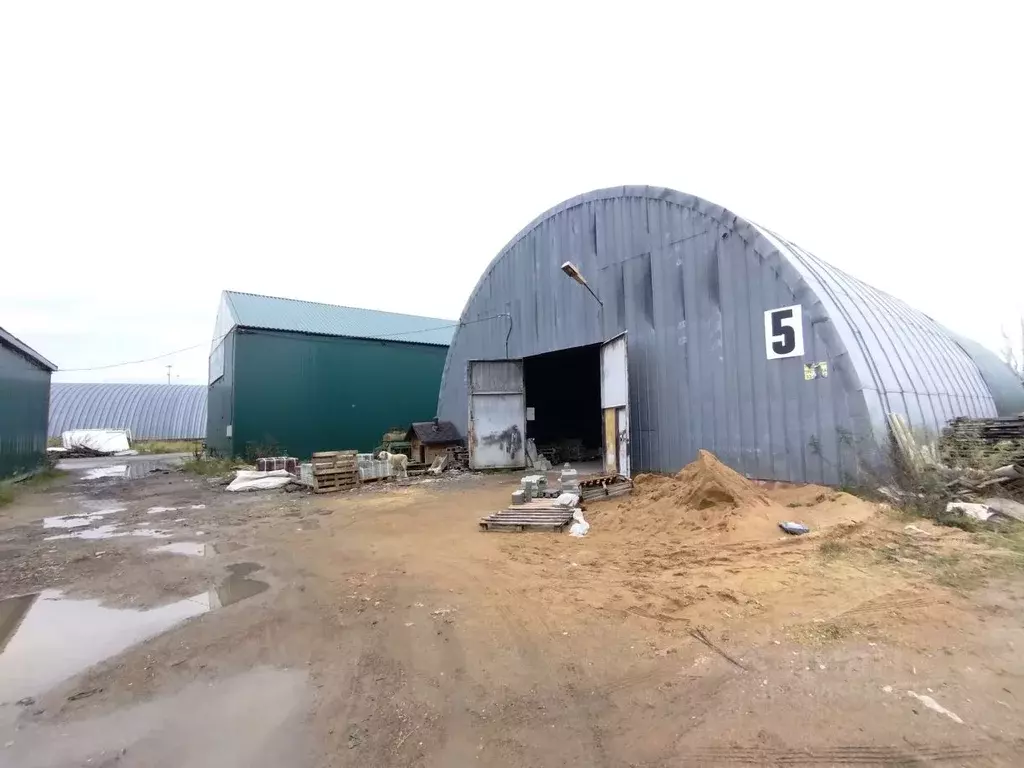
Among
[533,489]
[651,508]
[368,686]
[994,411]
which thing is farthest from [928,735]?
[994,411]

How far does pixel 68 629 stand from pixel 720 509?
25.9 ft

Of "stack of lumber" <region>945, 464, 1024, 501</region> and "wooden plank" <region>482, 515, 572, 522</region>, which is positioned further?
"wooden plank" <region>482, 515, 572, 522</region>

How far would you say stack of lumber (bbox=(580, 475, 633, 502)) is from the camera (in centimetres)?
1034

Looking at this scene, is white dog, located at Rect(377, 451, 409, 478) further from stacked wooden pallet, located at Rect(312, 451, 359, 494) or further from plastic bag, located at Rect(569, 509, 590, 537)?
plastic bag, located at Rect(569, 509, 590, 537)

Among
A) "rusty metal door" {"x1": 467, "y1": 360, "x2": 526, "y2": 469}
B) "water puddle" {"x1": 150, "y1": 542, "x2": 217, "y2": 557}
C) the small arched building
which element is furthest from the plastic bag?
"rusty metal door" {"x1": 467, "y1": 360, "x2": 526, "y2": 469}

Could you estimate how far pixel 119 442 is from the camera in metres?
37.6

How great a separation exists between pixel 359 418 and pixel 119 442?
2324 centimetres

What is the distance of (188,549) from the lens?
8.16 m

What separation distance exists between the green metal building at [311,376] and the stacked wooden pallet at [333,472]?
31.7ft

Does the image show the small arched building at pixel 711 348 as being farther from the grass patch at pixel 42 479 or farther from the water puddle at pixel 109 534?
the grass patch at pixel 42 479

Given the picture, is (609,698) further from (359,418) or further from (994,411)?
(359,418)

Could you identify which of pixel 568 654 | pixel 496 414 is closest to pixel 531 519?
pixel 568 654

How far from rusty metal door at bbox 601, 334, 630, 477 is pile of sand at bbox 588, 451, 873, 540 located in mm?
3305

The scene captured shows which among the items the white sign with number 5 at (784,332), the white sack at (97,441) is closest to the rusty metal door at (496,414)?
the white sign with number 5 at (784,332)
